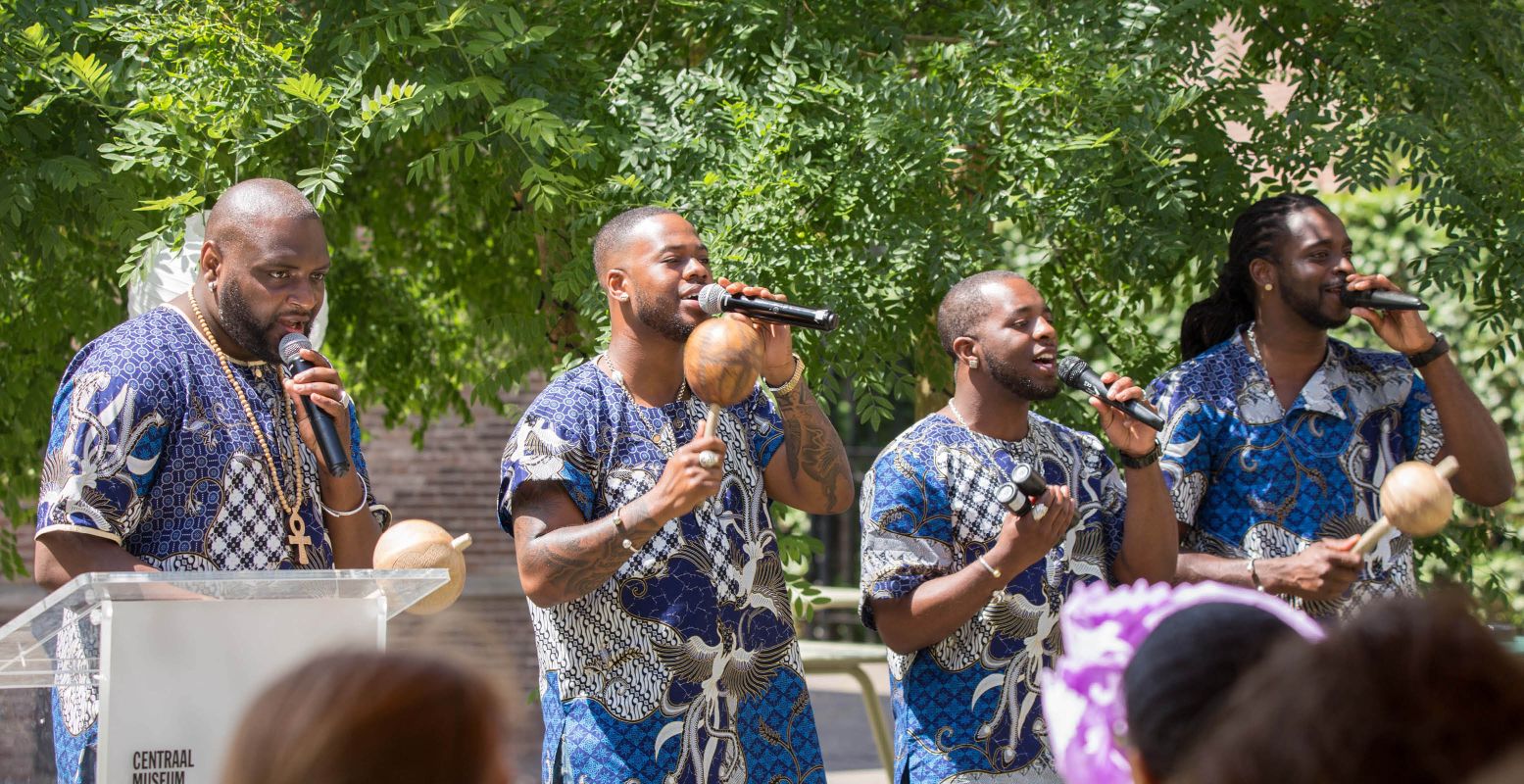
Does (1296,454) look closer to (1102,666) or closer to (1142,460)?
(1142,460)

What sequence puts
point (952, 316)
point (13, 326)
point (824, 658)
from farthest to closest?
1. point (824, 658)
2. point (13, 326)
3. point (952, 316)

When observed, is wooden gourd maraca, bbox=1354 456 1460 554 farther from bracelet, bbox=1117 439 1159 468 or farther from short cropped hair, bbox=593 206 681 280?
short cropped hair, bbox=593 206 681 280

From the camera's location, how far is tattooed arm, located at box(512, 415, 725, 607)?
3566 millimetres

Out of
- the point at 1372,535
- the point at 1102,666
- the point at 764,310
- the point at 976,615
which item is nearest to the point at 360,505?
the point at 764,310

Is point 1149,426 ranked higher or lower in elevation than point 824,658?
higher

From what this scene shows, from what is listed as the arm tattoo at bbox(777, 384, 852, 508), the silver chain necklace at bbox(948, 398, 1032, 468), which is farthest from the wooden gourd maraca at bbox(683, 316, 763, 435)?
the silver chain necklace at bbox(948, 398, 1032, 468)

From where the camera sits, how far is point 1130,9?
4957 mm

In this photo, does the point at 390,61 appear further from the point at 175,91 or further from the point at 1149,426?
the point at 1149,426

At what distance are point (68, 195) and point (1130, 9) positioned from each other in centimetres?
335

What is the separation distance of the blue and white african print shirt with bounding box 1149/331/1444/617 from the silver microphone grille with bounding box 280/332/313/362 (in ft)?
7.56

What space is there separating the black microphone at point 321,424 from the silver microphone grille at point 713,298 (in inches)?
36.2

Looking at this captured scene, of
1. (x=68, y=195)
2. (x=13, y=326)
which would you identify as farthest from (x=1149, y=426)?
(x=13, y=326)

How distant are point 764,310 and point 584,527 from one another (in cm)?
66

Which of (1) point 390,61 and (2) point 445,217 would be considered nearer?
(1) point 390,61
